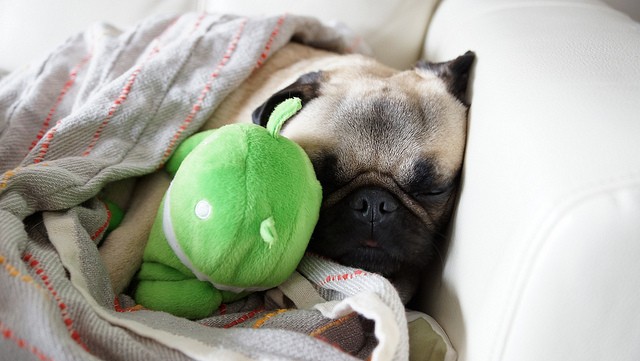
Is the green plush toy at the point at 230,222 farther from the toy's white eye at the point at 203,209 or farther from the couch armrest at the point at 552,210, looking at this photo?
the couch armrest at the point at 552,210

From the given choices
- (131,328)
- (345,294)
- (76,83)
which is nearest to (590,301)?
(345,294)

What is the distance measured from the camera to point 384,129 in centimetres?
101

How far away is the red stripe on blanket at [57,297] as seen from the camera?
69 cm

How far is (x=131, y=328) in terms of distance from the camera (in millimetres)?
729

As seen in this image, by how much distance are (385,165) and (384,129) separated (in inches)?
2.5

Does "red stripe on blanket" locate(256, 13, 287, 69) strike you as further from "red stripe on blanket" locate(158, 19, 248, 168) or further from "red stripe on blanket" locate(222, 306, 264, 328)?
"red stripe on blanket" locate(222, 306, 264, 328)

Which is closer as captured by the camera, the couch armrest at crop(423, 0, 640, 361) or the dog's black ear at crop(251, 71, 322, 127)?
the couch armrest at crop(423, 0, 640, 361)

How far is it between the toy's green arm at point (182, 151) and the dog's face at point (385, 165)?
0.12 m

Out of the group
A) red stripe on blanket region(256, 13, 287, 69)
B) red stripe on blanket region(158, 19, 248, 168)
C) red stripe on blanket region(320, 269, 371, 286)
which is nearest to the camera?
red stripe on blanket region(320, 269, 371, 286)

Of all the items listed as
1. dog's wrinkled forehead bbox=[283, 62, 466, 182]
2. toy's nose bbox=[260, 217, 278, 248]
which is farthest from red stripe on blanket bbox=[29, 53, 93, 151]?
toy's nose bbox=[260, 217, 278, 248]

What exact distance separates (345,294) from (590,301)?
35 cm

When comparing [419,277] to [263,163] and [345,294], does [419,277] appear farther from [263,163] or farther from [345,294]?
[263,163]

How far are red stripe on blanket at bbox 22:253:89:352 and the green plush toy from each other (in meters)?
0.17

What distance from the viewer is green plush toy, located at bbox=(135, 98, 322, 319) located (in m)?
0.78
